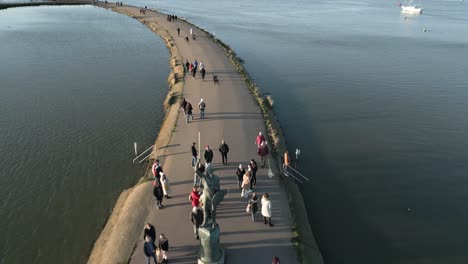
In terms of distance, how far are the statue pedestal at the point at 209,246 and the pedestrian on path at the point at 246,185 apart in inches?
168

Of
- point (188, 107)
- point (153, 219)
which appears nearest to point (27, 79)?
point (188, 107)

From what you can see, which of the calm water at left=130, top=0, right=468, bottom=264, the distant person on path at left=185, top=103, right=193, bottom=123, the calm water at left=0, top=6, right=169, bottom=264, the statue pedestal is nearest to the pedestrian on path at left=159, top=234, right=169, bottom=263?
the statue pedestal

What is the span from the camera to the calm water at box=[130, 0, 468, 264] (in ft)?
56.7

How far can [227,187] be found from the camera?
17.0m

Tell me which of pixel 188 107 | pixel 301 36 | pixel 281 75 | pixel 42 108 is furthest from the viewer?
pixel 301 36

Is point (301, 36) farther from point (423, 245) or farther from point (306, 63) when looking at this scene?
point (423, 245)

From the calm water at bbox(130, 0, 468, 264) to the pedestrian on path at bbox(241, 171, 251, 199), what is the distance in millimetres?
3893

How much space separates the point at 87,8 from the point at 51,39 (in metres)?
46.0

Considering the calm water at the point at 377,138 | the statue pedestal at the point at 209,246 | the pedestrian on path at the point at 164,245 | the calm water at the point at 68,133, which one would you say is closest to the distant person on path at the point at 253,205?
the statue pedestal at the point at 209,246

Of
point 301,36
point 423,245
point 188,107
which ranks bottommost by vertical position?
point 423,245

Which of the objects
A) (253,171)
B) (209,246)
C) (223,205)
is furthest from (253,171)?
(209,246)

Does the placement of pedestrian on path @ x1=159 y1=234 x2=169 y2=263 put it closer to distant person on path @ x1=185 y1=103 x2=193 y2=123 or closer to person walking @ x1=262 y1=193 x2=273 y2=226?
person walking @ x1=262 y1=193 x2=273 y2=226

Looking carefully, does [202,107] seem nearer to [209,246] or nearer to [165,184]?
[165,184]

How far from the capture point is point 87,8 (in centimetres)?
9544
